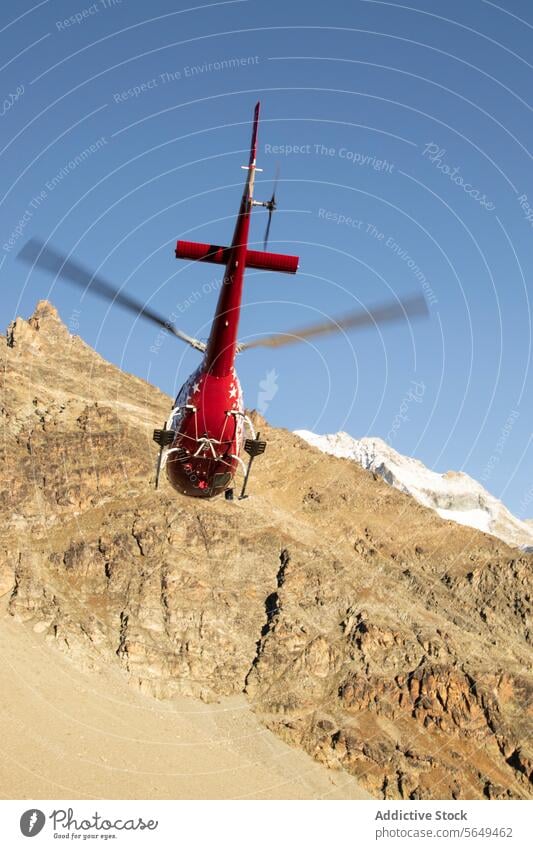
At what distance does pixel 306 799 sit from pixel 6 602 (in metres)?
66.0

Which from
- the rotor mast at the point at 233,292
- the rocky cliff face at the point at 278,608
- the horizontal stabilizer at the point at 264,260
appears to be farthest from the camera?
the rocky cliff face at the point at 278,608

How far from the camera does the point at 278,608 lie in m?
163

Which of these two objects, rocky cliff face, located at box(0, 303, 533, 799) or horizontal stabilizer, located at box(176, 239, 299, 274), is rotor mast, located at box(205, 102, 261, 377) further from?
rocky cliff face, located at box(0, 303, 533, 799)

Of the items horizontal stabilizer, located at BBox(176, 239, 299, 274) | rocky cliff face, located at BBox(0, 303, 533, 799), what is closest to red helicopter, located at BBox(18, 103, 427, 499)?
horizontal stabilizer, located at BBox(176, 239, 299, 274)

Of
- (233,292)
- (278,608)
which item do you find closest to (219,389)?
(233,292)

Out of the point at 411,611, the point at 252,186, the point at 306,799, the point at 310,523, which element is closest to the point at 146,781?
the point at 306,799

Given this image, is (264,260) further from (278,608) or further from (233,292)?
(278,608)

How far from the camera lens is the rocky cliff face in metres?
143

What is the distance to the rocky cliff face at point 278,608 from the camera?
470 ft

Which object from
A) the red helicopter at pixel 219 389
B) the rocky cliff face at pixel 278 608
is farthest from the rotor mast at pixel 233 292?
the rocky cliff face at pixel 278 608

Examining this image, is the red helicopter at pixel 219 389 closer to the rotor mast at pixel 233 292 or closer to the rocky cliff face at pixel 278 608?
the rotor mast at pixel 233 292

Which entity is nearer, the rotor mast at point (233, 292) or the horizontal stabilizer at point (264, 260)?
the rotor mast at point (233, 292)

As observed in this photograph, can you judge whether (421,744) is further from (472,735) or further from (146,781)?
(146,781)

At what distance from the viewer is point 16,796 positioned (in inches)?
4446
